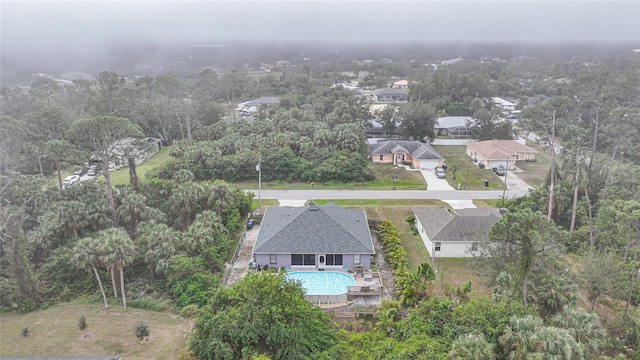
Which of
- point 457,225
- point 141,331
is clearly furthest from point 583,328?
point 141,331

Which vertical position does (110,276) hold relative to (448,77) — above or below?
below

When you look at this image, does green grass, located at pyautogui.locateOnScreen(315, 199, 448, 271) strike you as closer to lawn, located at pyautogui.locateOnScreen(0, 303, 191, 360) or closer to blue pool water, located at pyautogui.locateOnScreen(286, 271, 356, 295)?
blue pool water, located at pyautogui.locateOnScreen(286, 271, 356, 295)

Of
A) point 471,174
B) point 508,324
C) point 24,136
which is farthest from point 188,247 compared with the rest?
point 471,174

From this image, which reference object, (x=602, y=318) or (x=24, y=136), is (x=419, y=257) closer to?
(x=602, y=318)

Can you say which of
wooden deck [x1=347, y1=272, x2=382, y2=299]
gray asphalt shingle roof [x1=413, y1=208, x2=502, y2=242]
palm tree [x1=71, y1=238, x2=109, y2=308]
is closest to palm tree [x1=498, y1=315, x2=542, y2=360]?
wooden deck [x1=347, y1=272, x2=382, y2=299]

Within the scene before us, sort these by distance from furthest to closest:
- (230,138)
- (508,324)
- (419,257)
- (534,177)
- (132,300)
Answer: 1. (230,138)
2. (534,177)
3. (419,257)
4. (132,300)
5. (508,324)

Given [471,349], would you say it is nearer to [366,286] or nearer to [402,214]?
[366,286]

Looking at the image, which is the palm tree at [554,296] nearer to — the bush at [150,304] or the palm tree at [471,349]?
the palm tree at [471,349]

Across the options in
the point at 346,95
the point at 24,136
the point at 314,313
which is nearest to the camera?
the point at 314,313
